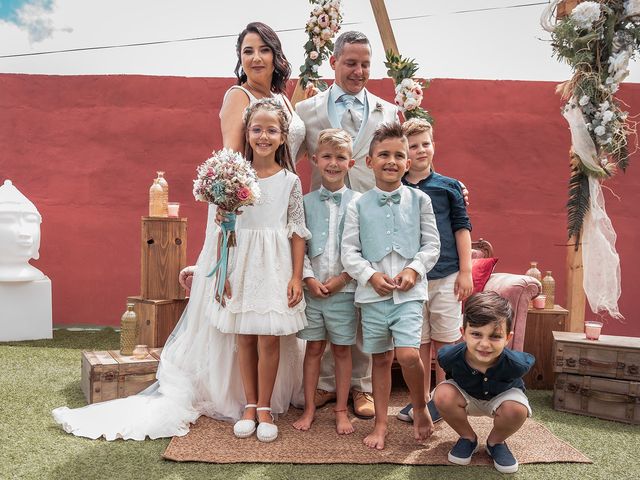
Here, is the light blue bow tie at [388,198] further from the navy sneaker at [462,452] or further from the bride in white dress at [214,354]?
the navy sneaker at [462,452]

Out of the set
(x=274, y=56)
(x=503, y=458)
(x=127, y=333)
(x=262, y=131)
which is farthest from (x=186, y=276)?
(x=503, y=458)

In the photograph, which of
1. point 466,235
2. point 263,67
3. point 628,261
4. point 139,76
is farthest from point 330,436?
point 139,76

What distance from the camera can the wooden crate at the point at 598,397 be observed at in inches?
136

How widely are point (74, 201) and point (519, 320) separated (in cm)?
442

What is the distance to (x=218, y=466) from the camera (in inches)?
105

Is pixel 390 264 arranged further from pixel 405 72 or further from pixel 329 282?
pixel 405 72

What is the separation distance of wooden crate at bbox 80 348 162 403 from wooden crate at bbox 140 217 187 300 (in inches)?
34.2

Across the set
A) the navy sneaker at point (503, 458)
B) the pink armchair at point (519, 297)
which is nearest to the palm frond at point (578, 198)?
the pink armchair at point (519, 297)

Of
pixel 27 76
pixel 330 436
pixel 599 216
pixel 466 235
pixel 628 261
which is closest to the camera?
pixel 330 436

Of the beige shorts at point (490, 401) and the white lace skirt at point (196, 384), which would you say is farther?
the white lace skirt at point (196, 384)

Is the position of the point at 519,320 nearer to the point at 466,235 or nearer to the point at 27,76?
the point at 466,235

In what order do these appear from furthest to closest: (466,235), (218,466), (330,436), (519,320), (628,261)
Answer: (628,261) < (519,320) < (466,235) < (330,436) < (218,466)

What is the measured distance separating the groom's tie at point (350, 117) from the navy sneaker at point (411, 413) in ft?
5.37

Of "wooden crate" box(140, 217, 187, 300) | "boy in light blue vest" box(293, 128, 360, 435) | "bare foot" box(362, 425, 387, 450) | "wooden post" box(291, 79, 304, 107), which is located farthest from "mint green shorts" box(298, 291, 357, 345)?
"wooden crate" box(140, 217, 187, 300)
